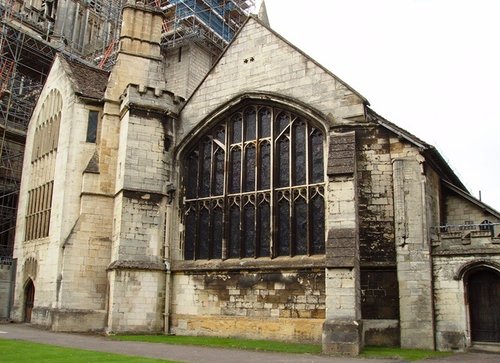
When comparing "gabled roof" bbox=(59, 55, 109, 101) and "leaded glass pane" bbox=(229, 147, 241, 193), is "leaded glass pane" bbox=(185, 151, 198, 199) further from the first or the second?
"gabled roof" bbox=(59, 55, 109, 101)

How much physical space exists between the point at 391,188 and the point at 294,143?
3.84 metres

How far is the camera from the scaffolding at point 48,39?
3117cm

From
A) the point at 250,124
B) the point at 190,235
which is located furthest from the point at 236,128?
the point at 190,235

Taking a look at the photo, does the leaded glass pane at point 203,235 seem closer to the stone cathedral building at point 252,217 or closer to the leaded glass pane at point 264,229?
the stone cathedral building at point 252,217

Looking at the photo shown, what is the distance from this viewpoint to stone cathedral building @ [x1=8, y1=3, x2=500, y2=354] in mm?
15484

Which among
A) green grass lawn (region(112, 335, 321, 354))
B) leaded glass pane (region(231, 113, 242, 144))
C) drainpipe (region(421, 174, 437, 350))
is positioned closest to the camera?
green grass lawn (region(112, 335, 321, 354))

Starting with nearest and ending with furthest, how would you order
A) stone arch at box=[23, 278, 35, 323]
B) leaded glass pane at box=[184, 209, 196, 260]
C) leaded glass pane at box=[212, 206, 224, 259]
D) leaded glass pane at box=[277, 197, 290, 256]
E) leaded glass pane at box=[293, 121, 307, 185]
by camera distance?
leaded glass pane at box=[277, 197, 290, 256]
leaded glass pane at box=[293, 121, 307, 185]
leaded glass pane at box=[212, 206, 224, 259]
leaded glass pane at box=[184, 209, 196, 260]
stone arch at box=[23, 278, 35, 323]

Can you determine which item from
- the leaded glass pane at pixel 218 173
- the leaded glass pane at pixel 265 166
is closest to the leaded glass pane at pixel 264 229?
the leaded glass pane at pixel 265 166

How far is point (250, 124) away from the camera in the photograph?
19969 millimetres

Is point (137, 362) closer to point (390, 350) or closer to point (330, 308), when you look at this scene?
point (330, 308)

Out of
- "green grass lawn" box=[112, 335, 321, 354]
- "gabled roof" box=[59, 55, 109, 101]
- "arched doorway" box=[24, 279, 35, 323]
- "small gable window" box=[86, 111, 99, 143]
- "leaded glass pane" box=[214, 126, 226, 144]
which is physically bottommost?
"green grass lawn" box=[112, 335, 321, 354]

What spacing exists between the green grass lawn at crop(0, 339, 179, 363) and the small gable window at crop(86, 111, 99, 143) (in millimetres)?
10906

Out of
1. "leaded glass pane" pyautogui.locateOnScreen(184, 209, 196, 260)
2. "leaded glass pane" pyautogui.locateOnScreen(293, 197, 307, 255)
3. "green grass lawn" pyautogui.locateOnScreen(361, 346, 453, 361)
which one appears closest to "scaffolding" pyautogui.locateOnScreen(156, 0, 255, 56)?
"leaded glass pane" pyautogui.locateOnScreen(184, 209, 196, 260)

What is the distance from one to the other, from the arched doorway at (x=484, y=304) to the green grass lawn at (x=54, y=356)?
963 cm
